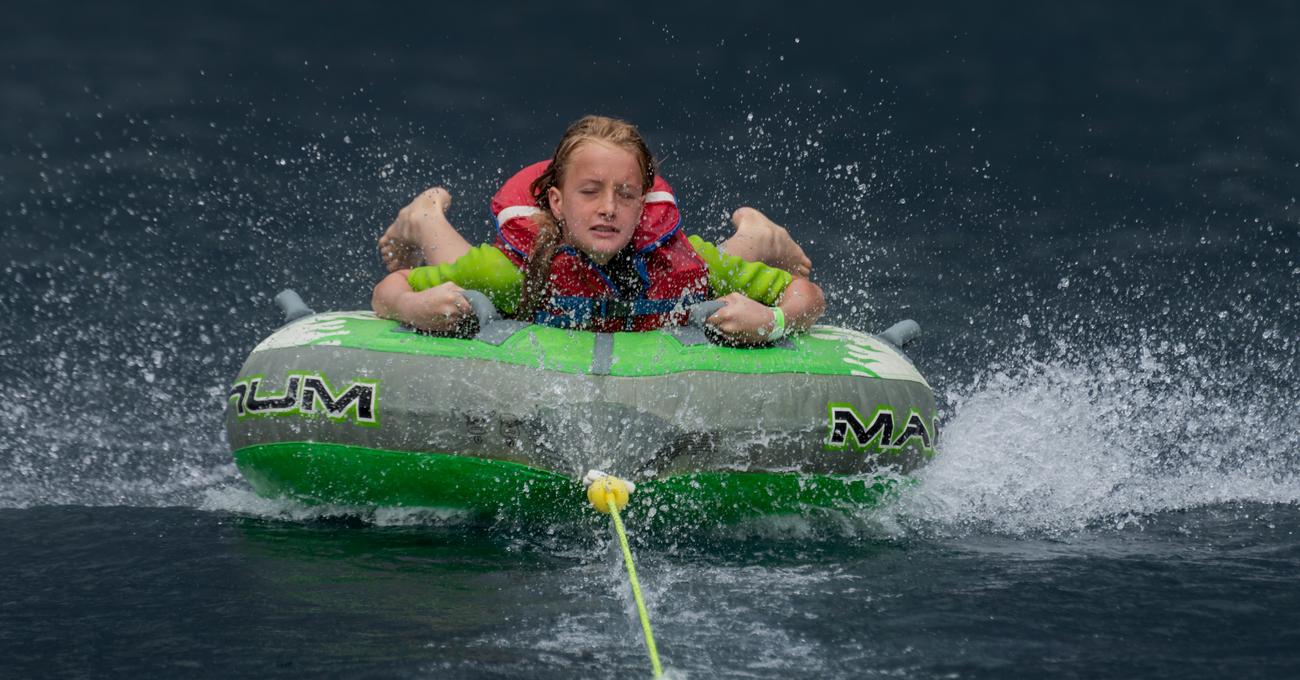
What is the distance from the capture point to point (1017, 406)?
6.62 metres

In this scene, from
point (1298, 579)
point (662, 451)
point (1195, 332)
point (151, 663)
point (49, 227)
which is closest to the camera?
point (151, 663)

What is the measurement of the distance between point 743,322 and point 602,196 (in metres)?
0.65

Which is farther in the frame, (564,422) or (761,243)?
(761,243)

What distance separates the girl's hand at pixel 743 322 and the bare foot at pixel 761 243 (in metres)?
0.77

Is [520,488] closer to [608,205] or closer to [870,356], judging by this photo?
[608,205]

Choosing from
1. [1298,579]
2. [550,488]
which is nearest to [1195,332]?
[1298,579]

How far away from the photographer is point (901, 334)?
6590 millimetres

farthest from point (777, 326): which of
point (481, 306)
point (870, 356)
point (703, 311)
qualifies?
point (481, 306)

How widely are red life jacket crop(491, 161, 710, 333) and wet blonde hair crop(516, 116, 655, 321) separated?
0.03 meters

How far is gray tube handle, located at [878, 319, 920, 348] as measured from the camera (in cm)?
654

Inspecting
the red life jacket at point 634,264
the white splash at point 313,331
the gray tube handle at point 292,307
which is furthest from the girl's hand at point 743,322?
the gray tube handle at point 292,307

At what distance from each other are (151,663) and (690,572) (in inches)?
63.3

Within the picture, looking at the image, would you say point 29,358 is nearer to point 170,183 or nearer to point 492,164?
point 170,183

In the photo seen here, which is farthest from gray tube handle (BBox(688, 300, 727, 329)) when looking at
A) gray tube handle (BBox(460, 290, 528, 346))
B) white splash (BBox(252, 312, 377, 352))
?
white splash (BBox(252, 312, 377, 352))
